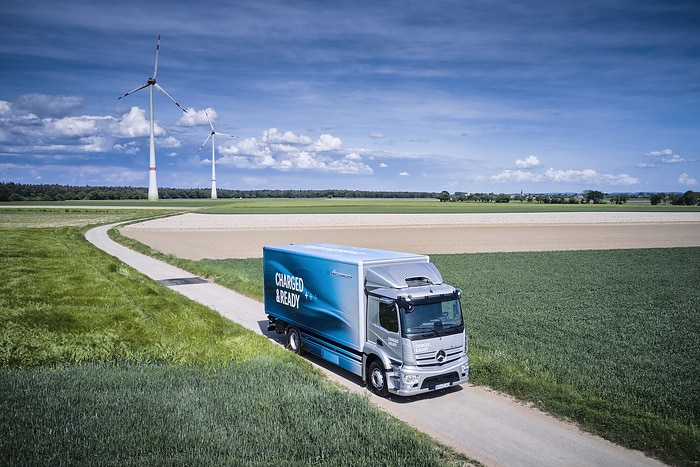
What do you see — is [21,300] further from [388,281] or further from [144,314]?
[388,281]

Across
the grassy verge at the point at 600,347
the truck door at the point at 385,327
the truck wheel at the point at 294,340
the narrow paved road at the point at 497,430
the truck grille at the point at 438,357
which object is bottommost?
the narrow paved road at the point at 497,430

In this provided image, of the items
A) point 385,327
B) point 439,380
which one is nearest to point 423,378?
point 439,380

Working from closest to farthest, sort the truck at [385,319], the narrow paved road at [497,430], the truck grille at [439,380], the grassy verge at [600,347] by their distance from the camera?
the narrow paved road at [497,430] < the grassy verge at [600,347] < the truck at [385,319] < the truck grille at [439,380]

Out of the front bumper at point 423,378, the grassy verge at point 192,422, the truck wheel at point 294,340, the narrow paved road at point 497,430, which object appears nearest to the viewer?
the grassy verge at point 192,422

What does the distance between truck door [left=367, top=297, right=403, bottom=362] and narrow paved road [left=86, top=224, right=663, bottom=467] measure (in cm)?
129

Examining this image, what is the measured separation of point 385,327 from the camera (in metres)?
13.4

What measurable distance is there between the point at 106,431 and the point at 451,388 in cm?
852

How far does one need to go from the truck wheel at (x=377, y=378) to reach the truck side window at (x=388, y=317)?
1041 mm

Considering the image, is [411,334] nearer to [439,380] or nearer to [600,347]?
[439,380]

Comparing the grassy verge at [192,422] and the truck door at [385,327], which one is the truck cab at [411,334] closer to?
the truck door at [385,327]

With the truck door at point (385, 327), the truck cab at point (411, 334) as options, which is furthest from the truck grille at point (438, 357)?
the truck door at point (385, 327)

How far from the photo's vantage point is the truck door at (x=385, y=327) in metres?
13.1

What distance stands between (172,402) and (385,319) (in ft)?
17.2

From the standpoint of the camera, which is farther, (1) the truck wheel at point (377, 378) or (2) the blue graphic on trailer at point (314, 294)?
(2) the blue graphic on trailer at point (314, 294)
